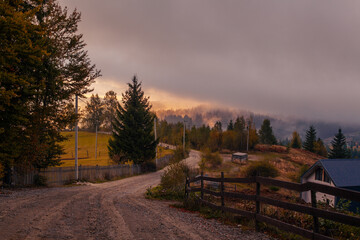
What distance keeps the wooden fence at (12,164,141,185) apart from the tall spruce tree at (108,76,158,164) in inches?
129

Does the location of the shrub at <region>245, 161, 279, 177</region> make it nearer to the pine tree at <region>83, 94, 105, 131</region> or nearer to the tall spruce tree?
the tall spruce tree

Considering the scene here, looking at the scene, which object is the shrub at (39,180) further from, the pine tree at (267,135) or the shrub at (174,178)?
the pine tree at (267,135)

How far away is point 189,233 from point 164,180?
1065cm

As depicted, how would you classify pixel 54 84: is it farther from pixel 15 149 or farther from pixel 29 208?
pixel 29 208

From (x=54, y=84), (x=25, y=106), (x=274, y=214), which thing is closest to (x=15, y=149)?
(x=25, y=106)

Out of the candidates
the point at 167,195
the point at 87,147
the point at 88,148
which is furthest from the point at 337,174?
the point at 87,147

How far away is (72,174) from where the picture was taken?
26250 mm

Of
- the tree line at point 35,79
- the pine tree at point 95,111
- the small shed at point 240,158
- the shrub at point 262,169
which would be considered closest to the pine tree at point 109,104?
the pine tree at point 95,111

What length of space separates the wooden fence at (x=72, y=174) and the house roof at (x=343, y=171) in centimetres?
2756

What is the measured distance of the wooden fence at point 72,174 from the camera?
2077 cm

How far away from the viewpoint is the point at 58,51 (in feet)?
69.4

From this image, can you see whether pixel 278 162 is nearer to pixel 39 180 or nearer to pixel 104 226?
pixel 39 180

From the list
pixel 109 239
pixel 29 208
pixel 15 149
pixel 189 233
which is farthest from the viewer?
pixel 15 149

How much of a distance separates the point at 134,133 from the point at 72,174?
52.1 ft
